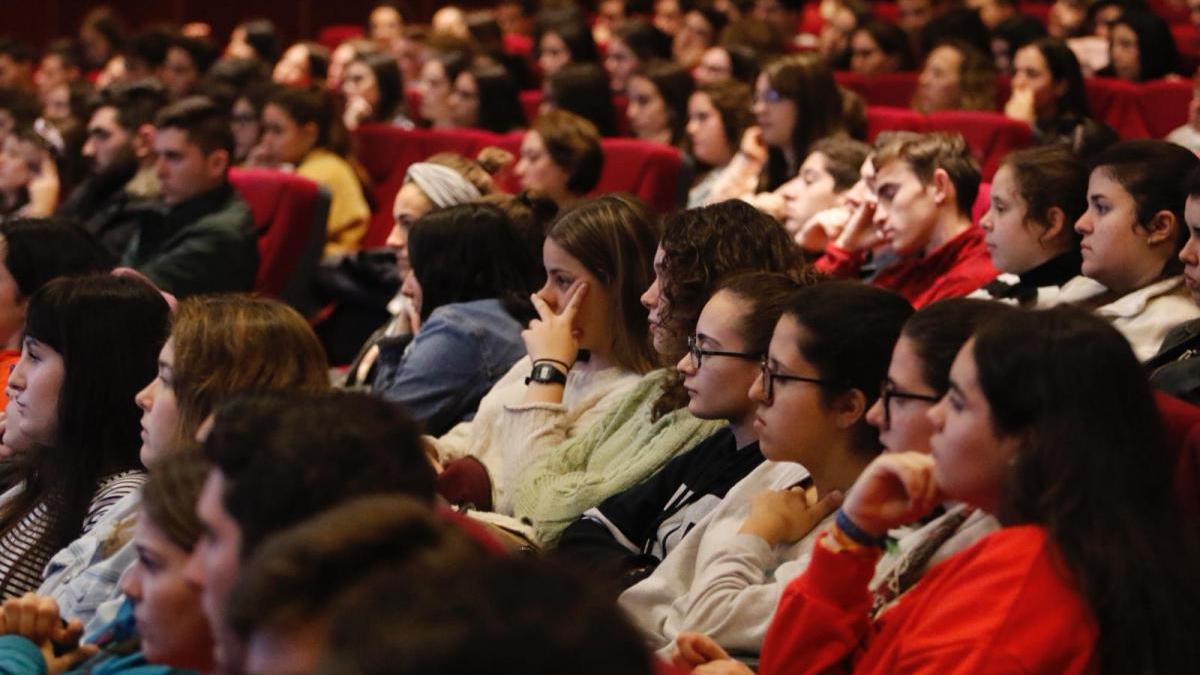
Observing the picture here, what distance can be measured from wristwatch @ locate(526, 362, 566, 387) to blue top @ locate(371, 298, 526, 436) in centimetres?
41

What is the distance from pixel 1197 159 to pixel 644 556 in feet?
3.89

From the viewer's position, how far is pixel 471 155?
543cm

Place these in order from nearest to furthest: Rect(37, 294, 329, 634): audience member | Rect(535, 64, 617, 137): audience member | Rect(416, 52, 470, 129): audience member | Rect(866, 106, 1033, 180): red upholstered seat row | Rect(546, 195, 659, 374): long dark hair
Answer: Rect(37, 294, 329, 634): audience member → Rect(546, 195, 659, 374): long dark hair → Rect(866, 106, 1033, 180): red upholstered seat row → Rect(535, 64, 617, 137): audience member → Rect(416, 52, 470, 129): audience member

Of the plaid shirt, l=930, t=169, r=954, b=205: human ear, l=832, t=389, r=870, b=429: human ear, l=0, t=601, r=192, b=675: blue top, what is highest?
l=832, t=389, r=870, b=429: human ear

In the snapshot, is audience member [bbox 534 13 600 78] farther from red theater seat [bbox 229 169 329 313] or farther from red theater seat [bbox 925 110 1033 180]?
red theater seat [bbox 925 110 1033 180]

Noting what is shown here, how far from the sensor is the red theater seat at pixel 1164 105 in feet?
18.6

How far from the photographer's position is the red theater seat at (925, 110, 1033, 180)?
15.9 ft

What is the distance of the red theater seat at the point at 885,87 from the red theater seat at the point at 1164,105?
1.16 meters

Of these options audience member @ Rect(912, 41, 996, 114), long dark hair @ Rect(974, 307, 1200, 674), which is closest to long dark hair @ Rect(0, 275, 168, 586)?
long dark hair @ Rect(974, 307, 1200, 674)

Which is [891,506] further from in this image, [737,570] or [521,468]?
[521,468]

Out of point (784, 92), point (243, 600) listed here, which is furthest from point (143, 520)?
point (784, 92)

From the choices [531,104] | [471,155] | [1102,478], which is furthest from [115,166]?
[1102,478]

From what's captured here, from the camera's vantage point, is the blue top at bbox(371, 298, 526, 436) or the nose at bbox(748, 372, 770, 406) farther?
the blue top at bbox(371, 298, 526, 436)

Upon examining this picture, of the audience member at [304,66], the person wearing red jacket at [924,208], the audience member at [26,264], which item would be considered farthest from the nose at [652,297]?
the audience member at [304,66]
